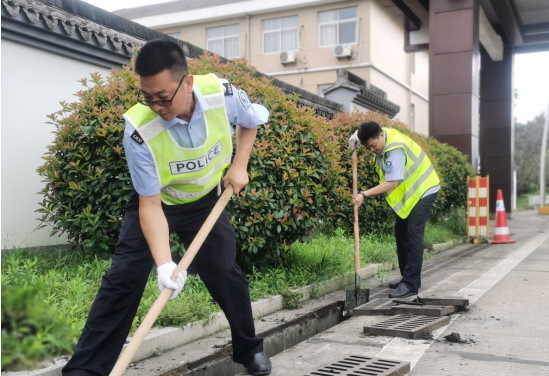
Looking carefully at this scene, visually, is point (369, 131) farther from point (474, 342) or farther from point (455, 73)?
point (455, 73)

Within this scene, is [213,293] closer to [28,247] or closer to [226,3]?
[28,247]

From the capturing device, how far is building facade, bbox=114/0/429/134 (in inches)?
859

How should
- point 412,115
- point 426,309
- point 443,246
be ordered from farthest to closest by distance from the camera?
point 412,115
point 443,246
point 426,309

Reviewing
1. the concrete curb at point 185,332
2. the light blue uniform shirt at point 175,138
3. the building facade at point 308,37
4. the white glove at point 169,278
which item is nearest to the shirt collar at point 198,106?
the light blue uniform shirt at point 175,138

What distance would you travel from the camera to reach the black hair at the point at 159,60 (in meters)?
2.60

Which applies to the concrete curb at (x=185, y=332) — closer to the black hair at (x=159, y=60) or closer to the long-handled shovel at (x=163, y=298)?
the long-handled shovel at (x=163, y=298)

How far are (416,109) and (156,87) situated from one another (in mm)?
25259

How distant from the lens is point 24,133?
559cm

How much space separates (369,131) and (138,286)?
Result: 10.2 feet

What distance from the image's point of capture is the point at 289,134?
5238mm

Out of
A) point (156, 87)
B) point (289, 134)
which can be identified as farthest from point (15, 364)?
point (289, 134)

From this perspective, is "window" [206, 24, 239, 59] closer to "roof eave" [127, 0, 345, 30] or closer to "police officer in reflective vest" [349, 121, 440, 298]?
"roof eave" [127, 0, 345, 30]

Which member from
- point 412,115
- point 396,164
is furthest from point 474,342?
point 412,115

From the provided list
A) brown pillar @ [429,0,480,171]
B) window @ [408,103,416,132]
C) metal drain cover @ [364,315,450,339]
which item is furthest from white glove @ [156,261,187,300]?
window @ [408,103,416,132]
